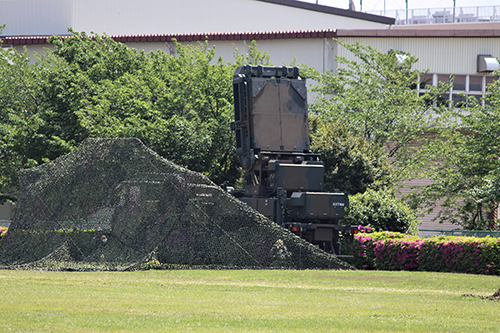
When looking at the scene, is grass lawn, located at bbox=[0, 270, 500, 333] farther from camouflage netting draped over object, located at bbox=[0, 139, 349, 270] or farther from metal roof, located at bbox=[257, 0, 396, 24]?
metal roof, located at bbox=[257, 0, 396, 24]

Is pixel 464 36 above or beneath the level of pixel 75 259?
above

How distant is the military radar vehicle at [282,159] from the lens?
732 inches

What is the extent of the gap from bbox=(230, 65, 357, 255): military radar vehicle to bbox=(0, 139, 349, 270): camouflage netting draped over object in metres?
2.15

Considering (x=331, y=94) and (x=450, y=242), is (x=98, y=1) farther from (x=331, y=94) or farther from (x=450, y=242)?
(x=450, y=242)

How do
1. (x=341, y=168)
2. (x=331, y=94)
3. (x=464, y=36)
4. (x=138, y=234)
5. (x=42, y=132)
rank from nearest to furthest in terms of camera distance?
(x=138, y=234) → (x=341, y=168) → (x=42, y=132) → (x=331, y=94) → (x=464, y=36)

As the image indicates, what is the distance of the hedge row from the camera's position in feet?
57.9

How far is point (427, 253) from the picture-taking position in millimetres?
18516

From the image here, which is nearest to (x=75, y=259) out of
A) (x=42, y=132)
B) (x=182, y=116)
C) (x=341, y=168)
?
(x=341, y=168)

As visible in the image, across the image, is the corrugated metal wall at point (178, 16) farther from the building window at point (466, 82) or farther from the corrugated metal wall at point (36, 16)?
the building window at point (466, 82)

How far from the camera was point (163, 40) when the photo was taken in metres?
42.8

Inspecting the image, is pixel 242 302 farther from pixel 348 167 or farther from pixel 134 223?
pixel 348 167

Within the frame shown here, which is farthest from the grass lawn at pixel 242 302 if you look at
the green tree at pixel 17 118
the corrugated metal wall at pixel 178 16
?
the corrugated metal wall at pixel 178 16

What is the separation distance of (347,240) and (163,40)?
26.4 m

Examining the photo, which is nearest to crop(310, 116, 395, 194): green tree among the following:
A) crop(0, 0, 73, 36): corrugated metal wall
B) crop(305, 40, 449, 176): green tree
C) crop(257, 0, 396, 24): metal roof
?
crop(305, 40, 449, 176): green tree
